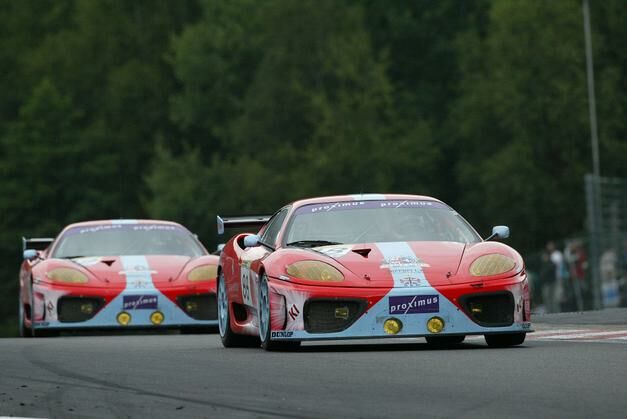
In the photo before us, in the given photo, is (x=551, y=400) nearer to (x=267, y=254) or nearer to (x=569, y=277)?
(x=267, y=254)

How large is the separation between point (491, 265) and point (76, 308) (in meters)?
7.26

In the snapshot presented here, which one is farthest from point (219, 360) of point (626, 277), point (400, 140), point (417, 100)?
point (417, 100)

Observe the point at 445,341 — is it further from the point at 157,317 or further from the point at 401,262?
the point at 157,317

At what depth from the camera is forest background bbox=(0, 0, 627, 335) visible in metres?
69.6

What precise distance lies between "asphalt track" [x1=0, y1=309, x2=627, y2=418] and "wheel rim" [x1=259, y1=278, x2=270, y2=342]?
263mm

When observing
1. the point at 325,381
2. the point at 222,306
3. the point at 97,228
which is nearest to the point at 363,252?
the point at 222,306

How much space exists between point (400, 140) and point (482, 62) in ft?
16.7

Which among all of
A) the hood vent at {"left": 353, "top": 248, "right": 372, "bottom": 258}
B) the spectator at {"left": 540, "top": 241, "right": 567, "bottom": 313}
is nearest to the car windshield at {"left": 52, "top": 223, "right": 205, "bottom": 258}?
the hood vent at {"left": 353, "top": 248, "right": 372, "bottom": 258}

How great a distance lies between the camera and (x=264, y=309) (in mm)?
13492

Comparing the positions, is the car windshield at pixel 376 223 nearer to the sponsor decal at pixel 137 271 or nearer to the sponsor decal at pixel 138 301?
the sponsor decal at pixel 138 301

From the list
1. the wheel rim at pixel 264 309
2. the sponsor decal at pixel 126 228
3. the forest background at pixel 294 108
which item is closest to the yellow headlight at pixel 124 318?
the sponsor decal at pixel 126 228

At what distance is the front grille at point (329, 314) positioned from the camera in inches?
507

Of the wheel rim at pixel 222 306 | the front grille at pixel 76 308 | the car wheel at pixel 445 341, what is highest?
the wheel rim at pixel 222 306

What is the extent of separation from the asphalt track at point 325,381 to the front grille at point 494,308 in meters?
0.24
